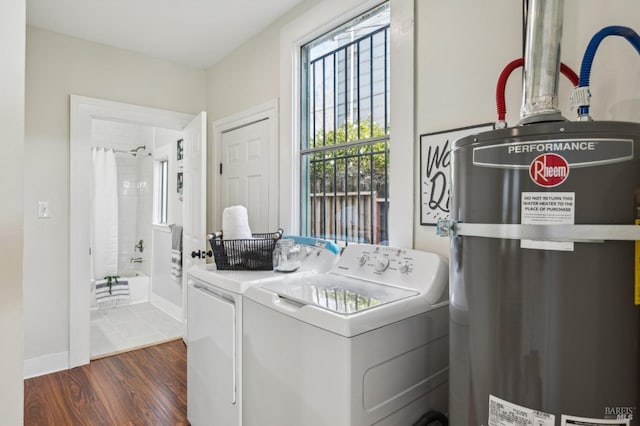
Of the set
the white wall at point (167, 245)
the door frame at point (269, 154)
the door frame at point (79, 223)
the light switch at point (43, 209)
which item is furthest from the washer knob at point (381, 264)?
the white wall at point (167, 245)

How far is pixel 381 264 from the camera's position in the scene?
1581 mm

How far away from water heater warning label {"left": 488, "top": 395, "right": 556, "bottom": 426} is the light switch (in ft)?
10.5

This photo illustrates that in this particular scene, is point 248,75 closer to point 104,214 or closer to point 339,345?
point 339,345

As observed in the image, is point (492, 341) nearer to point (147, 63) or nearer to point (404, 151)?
point (404, 151)

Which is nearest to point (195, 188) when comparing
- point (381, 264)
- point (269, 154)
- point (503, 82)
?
point (269, 154)

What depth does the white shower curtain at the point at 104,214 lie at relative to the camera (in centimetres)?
453

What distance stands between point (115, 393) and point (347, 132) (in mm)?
2369

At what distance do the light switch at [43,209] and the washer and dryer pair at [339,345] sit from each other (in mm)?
1860

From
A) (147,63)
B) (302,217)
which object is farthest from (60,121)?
(302,217)

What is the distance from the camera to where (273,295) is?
137 centimetres

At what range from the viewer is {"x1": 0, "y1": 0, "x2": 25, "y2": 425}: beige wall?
0.69 meters

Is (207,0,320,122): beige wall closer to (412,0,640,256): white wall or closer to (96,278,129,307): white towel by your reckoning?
(412,0,640,256): white wall

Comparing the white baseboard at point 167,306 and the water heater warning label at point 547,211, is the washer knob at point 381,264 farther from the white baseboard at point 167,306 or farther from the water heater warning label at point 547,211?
the white baseboard at point 167,306

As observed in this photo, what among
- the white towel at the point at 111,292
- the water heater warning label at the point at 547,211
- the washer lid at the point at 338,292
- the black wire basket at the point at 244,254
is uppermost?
the water heater warning label at the point at 547,211
